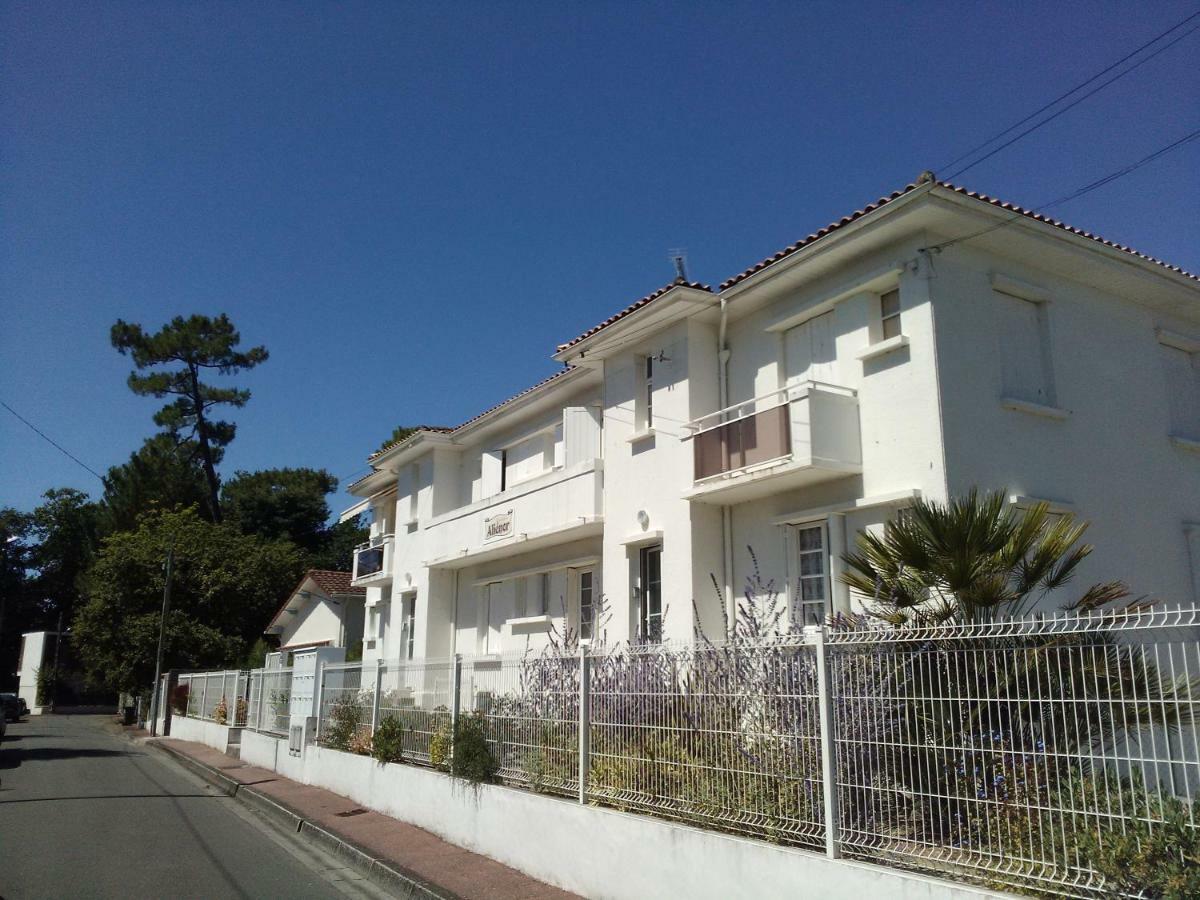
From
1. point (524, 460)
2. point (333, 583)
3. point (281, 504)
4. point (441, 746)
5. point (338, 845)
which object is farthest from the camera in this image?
point (281, 504)

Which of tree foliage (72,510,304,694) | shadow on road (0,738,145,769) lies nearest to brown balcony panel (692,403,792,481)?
shadow on road (0,738,145,769)

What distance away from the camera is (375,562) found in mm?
25266

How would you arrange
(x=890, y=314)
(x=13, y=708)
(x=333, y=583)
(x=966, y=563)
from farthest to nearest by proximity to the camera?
1. (x=13, y=708)
2. (x=333, y=583)
3. (x=890, y=314)
4. (x=966, y=563)

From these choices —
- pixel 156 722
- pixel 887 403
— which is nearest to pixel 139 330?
pixel 156 722

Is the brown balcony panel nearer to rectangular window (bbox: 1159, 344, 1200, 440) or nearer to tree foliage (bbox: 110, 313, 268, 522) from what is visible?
rectangular window (bbox: 1159, 344, 1200, 440)

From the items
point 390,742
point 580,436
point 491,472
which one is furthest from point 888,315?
point 491,472

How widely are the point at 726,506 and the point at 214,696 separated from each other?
1846 centimetres

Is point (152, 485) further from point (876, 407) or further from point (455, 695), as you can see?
point (876, 407)

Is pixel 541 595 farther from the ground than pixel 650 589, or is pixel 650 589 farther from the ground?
pixel 541 595

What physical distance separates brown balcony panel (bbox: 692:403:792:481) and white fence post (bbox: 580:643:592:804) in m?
4.01

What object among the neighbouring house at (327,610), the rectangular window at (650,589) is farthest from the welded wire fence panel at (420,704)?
the neighbouring house at (327,610)

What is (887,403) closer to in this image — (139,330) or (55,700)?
(139,330)

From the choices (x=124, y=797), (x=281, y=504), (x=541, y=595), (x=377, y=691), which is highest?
(x=281, y=504)

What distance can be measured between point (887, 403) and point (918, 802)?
252 inches
